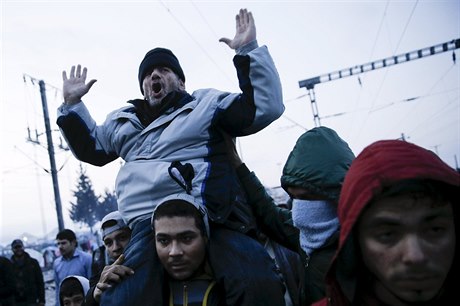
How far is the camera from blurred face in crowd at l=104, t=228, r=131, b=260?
3.66 metres

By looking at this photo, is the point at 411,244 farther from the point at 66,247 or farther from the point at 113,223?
the point at 66,247

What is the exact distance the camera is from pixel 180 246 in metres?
1.87

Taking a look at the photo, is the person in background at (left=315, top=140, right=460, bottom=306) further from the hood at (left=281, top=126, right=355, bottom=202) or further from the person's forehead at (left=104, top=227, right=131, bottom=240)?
the person's forehead at (left=104, top=227, right=131, bottom=240)

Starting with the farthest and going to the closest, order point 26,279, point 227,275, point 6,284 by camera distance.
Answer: point 26,279
point 6,284
point 227,275

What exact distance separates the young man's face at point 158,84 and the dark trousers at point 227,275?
87cm

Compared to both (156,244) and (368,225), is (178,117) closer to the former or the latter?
(156,244)

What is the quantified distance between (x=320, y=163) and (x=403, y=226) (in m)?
0.67

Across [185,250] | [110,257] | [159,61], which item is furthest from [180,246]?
[110,257]

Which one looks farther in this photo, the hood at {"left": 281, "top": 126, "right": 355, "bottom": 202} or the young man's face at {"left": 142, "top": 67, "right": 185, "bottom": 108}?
the young man's face at {"left": 142, "top": 67, "right": 185, "bottom": 108}

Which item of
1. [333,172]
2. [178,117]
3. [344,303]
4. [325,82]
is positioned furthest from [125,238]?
[325,82]

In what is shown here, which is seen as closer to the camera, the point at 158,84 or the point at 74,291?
the point at 158,84

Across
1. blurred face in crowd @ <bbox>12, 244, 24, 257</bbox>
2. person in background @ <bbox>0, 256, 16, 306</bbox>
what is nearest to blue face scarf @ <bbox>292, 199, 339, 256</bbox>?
person in background @ <bbox>0, 256, 16, 306</bbox>

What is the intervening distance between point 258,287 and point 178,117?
97 centimetres

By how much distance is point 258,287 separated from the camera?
1.74m
